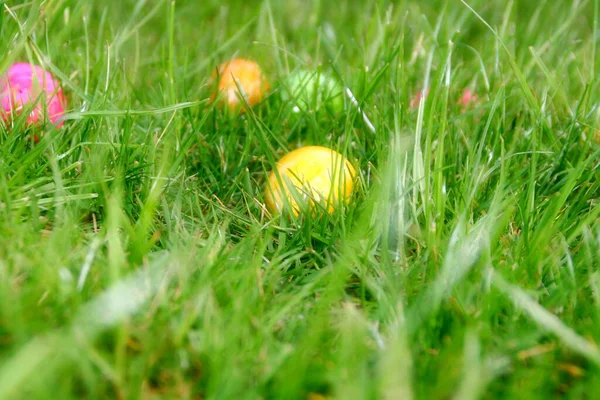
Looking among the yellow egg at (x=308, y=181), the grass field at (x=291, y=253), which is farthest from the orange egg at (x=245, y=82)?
the yellow egg at (x=308, y=181)

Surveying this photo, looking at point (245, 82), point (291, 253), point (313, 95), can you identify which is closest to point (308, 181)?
point (291, 253)

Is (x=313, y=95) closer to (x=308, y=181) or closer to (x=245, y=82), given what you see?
(x=245, y=82)

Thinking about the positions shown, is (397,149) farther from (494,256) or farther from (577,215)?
(577,215)

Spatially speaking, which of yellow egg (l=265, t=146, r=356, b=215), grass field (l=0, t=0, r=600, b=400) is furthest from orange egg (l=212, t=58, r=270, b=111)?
yellow egg (l=265, t=146, r=356, b=215)

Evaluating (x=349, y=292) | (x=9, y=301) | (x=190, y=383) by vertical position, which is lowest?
(x=349, y=292)

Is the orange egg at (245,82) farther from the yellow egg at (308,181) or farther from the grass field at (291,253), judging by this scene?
the yellow egg at (308,181)

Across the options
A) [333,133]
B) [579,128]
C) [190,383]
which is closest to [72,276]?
[190,383]
